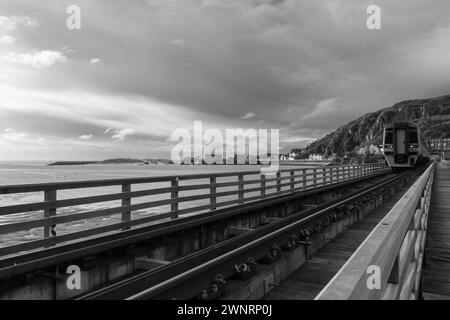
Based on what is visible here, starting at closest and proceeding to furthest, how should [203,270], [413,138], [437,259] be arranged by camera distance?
[203,270]
[437,259]
[413,138]

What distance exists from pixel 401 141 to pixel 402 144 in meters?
0.34

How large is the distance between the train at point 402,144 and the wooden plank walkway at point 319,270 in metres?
24.0

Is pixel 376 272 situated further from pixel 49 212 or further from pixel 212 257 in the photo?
pixel 49 212

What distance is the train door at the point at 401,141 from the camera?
3192cm

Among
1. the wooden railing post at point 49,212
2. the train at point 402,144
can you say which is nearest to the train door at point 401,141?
the train at point 402,144

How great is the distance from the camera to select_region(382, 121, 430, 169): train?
31516 millimetres

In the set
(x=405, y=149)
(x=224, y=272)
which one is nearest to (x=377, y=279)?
(x=224, y=272)

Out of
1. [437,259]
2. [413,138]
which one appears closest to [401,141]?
[413,138]

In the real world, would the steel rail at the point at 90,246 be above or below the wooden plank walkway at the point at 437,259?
above

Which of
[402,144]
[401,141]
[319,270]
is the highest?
[401,141]

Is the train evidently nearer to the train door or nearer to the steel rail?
the train door

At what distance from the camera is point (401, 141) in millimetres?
32531

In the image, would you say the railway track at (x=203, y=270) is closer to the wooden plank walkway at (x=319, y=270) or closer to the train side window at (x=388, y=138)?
the wooden plank walkway at (x=319, y=270)

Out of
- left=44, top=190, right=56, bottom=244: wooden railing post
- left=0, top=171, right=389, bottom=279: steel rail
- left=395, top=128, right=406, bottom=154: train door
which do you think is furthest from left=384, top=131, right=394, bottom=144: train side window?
left=44, top=190, right=56, bottom=244: wooden railing post
